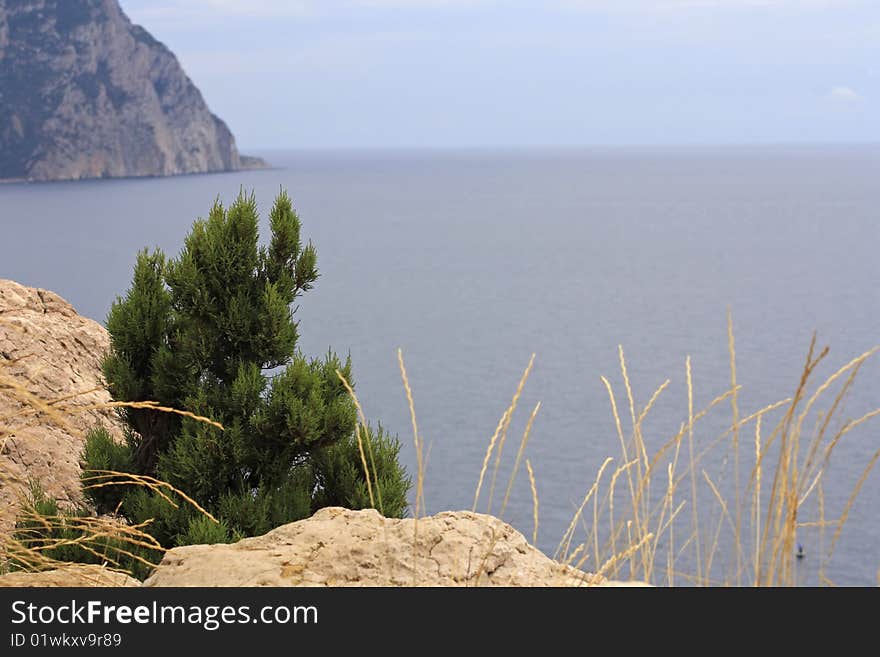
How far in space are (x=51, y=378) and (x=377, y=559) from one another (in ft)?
20.2

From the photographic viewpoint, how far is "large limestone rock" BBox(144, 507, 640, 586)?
3049 mm

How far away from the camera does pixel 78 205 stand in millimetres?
149500

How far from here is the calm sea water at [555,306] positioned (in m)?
57.6

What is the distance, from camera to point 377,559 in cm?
320

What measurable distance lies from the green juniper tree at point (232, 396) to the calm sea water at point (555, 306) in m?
19.1

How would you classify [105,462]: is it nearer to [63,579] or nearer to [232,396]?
[232,396]

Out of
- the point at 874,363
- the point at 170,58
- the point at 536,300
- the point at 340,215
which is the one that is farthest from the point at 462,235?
the point at 170,58

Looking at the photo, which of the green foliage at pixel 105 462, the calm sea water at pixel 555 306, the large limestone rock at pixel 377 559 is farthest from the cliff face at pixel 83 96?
the large limestone rock at pixel 377 559

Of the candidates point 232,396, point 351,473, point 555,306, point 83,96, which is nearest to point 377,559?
point 351,473

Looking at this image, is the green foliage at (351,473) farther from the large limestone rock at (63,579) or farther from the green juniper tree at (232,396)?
the large limestone rock at (63,579)

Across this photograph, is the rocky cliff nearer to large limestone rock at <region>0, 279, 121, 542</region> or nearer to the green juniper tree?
the green juniper tree

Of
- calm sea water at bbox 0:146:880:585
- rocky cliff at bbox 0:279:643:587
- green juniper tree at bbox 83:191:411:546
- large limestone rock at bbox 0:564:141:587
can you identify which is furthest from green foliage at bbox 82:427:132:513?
calm sea water at bbox 0:146:880:585

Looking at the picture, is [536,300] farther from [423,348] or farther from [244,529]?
[244,529]
